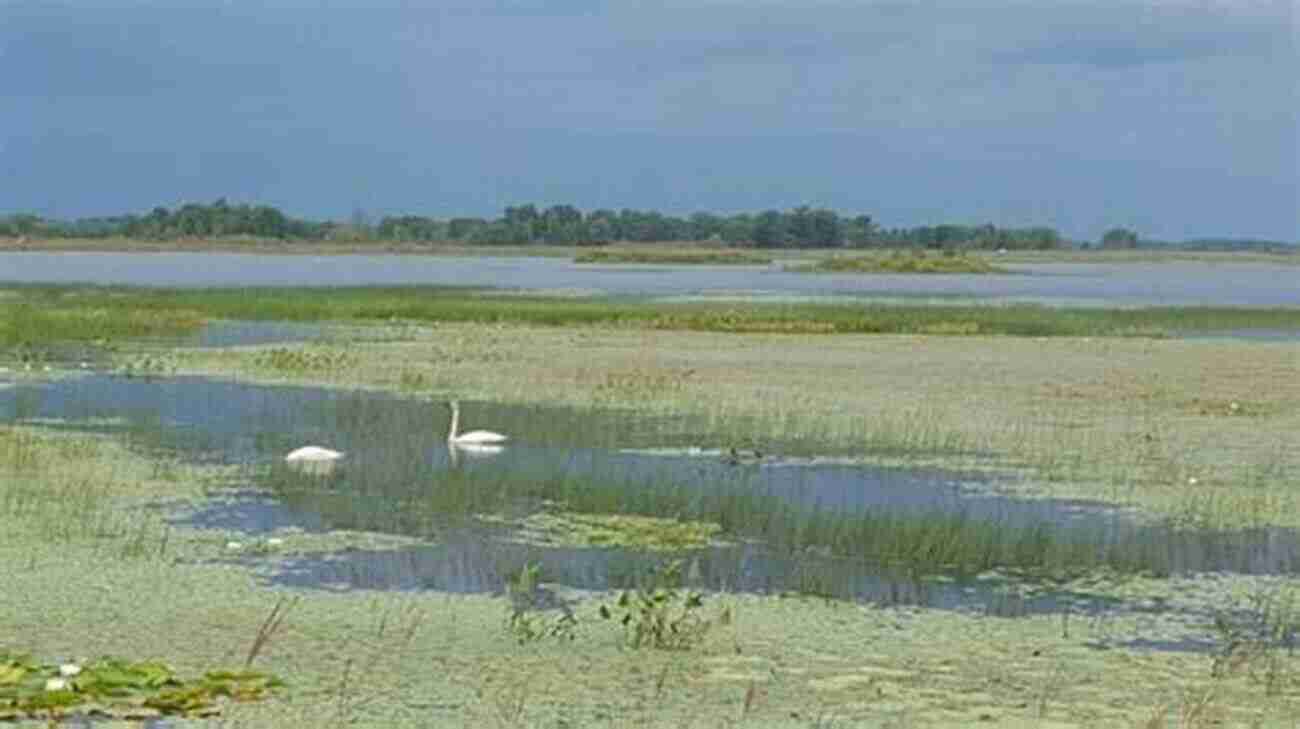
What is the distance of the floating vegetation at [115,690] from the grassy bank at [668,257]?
3655 inches

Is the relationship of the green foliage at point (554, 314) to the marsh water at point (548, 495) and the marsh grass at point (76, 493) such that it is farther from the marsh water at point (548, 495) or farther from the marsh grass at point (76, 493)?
the marsh grass at point (76, 493)

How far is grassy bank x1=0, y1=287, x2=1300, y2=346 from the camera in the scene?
108 feet

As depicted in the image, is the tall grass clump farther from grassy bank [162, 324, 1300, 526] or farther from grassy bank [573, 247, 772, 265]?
grassy bank [573, 247, 772, 265]

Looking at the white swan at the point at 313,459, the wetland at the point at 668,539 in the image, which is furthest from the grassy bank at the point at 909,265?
the white swan at the point at 313,459

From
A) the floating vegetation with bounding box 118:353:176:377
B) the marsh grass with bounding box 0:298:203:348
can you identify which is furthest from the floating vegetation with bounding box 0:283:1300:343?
the floating vegetation with bounding box 118:353:176:377

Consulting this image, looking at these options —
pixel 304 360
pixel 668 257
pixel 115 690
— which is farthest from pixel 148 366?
pixel 668 257

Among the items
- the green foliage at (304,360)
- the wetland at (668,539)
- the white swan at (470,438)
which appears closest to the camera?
the wetland at (668,539)

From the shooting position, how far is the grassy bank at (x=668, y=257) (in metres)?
103

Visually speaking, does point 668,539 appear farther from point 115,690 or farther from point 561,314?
point 561,314

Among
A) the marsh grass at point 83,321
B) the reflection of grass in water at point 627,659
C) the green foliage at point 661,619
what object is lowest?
the marsh grass at point 83,321

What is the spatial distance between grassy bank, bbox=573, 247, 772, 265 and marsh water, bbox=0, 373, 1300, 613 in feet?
271

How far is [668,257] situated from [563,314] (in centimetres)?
6990

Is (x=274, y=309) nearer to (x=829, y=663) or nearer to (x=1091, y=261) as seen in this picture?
(x=829, y=663)

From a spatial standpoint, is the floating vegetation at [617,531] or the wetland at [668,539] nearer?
the wetland at [668,539]
